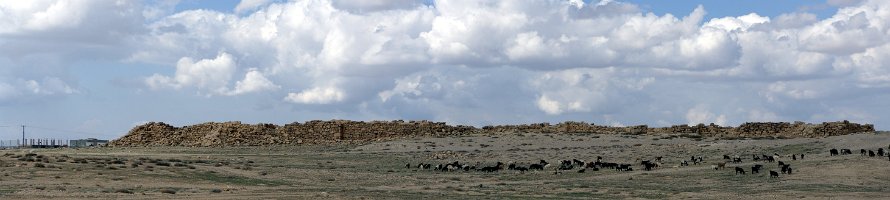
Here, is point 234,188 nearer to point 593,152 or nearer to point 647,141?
point 593,152

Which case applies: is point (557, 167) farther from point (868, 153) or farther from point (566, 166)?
point (868, 153)

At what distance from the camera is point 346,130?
8469cm

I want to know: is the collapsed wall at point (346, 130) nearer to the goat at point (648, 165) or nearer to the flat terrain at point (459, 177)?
the flat terrain at point (459, 177)

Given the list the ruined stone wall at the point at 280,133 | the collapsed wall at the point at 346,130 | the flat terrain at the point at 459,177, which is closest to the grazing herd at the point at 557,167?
the flat terrain at the point at 459,177

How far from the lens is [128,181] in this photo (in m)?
37.7

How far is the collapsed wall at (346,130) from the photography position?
81812mm

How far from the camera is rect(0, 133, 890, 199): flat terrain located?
114ft

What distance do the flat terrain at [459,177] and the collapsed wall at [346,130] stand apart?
1489cm

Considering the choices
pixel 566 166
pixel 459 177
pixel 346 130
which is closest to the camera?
pixel 459 177

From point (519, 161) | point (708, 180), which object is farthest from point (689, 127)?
point (708, 180)

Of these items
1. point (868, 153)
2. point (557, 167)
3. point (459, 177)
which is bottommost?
point (459, 177)

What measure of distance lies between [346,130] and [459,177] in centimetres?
3883

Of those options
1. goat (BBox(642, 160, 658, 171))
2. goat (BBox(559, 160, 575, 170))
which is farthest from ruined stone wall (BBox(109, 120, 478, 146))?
goat (BBox(642, 160, 658, 171))

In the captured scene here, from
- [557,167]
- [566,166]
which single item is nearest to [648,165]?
[566,166]
